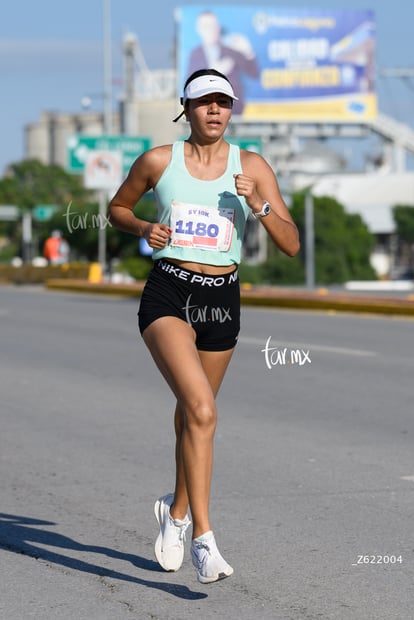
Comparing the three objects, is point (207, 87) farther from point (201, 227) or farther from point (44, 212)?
point (44, 212)

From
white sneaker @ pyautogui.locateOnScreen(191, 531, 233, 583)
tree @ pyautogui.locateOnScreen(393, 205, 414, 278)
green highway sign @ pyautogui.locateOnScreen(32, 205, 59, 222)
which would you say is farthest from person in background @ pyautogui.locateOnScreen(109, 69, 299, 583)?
tree @ pyautogui.locateOnScreen(393, 205, 414, 278)

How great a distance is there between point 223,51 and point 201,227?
225 ft

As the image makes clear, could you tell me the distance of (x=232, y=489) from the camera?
755cm

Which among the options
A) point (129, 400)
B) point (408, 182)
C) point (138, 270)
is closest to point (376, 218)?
point (408, 182)

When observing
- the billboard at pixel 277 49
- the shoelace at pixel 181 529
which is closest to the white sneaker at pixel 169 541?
the shoelace at pixel 181 529

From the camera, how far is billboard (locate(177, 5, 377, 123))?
73000 millimetres

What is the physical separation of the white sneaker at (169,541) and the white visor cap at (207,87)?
1658mm

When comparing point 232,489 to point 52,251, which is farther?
point 52,251

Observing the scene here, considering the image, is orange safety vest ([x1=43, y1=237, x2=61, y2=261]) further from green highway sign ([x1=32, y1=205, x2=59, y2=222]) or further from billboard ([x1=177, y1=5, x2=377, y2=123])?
green highway sign ([x1=32, y1=205, x2=59, y2=222])

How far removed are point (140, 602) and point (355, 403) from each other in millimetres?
6260

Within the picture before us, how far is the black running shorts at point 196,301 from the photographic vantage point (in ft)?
18.1
